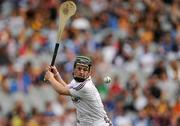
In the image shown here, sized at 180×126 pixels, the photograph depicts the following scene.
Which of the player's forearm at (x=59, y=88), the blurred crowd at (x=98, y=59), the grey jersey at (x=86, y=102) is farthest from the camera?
the blurred crowd at (x=98, y=59)

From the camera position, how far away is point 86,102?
529 inches

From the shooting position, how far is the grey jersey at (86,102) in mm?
13391

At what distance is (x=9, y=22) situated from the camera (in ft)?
73.4

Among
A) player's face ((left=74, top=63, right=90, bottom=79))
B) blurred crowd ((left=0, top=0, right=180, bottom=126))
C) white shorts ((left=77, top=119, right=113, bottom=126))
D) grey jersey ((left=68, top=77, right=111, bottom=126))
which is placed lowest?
white shorts ((left=77, top=119, right=113, bottom=126))

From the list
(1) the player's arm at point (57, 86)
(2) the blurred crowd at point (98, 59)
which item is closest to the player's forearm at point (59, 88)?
→ (1) the player's arm at point (57, 86)

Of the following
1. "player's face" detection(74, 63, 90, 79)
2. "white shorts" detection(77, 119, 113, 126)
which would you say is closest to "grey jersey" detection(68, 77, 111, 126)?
"white shorts" detection(77, 119, 113, 126)

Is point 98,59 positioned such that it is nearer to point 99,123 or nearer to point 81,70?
point 99,123

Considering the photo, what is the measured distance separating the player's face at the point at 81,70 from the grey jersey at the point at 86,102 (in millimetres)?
112

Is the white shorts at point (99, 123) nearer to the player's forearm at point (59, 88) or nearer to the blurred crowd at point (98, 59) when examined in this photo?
the player's forearm at point (59, 88)

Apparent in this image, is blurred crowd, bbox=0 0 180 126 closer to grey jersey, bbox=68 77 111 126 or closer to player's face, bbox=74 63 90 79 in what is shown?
grey jersey, bbox=68 77 111 126

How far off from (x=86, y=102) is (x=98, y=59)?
846cm

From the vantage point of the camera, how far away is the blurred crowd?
20406 millimetres

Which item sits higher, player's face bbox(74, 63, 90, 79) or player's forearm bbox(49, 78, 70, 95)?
player's face bbox(74, 63, 90, 79)

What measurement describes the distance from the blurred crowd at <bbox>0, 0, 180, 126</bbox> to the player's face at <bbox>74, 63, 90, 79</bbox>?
20.2ft
